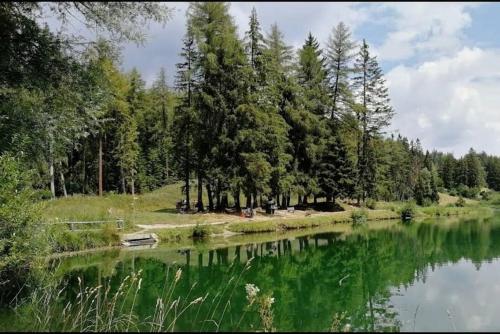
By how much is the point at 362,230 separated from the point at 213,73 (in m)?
15.6

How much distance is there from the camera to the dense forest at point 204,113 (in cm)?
1094

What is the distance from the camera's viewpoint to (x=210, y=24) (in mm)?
34781

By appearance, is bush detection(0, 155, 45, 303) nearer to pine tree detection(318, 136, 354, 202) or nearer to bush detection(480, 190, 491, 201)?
pine tree detection(318, 136, 354, 202)

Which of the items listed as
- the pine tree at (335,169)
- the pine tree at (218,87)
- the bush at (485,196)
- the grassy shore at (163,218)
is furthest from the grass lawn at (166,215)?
the bush at (485,196)

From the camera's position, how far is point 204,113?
34906 mm

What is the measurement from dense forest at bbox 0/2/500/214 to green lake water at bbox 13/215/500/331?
514 centimetres

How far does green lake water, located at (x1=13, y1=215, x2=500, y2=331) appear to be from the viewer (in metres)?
11.1

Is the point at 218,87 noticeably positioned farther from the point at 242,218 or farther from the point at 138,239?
the point at 138,239

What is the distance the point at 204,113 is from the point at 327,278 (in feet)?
66.0

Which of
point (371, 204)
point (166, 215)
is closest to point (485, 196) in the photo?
point (371, 204)

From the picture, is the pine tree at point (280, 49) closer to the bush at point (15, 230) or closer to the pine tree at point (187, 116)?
the pine tree at point (187, 116)

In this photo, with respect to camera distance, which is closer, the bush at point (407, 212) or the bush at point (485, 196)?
the bush at point (407, 212)

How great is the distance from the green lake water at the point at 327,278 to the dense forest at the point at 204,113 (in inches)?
202

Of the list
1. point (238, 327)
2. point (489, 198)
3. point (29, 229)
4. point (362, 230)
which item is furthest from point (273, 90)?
point (489, 198)
